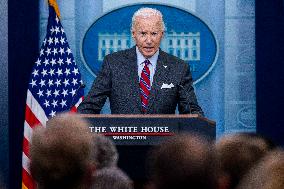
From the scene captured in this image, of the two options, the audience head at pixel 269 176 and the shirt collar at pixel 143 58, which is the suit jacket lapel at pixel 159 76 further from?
the audience head at pixel 269 176

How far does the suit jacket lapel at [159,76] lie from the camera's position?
17.4ft

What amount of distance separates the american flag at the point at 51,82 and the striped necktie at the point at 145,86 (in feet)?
5.74

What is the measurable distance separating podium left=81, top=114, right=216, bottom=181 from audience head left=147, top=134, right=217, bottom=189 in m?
2.01

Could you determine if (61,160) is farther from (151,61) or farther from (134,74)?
(151,61)

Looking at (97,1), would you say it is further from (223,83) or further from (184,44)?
(223,83)

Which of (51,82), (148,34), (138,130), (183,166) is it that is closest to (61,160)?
(183,166)

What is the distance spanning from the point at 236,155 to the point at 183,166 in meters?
0.59

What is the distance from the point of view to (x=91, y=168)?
8.62 ft

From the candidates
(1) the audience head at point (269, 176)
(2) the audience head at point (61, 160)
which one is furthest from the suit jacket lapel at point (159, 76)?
(1) the audience head at point (269, 176)

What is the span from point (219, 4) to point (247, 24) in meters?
0.35

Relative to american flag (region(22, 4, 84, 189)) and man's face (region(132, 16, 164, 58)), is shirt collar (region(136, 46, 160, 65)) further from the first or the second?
american flag (region(22, 4, 84, 189))

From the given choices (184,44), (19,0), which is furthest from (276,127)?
(19,0)

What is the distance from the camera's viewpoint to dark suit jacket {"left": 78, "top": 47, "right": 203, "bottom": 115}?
5.29 m

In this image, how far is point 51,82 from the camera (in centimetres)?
734
